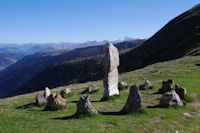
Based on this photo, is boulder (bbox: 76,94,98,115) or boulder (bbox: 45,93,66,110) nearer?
boulder (bbox: 76,94,98,115)

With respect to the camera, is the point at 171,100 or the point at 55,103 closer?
the point at 171,100

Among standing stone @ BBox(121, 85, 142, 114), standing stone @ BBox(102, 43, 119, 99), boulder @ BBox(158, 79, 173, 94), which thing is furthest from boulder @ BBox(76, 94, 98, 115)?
boulder @ BBox(158, 79, 173, 94)

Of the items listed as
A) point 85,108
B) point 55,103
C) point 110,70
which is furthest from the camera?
point 110,70

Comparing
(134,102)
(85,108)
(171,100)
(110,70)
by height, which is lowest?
(171,100)

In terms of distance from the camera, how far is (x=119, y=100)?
2119 cm

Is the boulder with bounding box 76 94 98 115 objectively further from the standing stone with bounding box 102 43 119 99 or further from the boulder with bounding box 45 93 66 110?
the standing stone with bounding box 102 43 119 99

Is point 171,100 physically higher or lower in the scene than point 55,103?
lower

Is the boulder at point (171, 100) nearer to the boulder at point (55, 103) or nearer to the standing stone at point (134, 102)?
the standing stone at point (134, 102)

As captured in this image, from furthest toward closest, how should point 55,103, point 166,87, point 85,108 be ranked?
point 166,87 → point 55,103 → point 85,108

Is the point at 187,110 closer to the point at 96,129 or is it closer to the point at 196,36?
the point at 96,129

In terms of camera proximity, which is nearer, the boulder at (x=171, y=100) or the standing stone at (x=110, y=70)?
the boulder at (x=171, y=100)

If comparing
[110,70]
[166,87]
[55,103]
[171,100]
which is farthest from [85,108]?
[166,87]

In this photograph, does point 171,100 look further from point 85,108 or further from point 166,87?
point 85,108

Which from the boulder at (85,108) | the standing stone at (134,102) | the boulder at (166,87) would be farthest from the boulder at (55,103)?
the boulder at (166,87)
